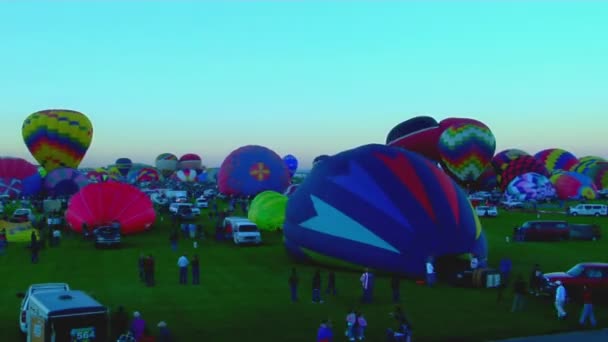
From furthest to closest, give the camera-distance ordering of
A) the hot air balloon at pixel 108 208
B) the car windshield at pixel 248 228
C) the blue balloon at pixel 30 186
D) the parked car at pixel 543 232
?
1. the blue balloon at pixel 30 186
2. the parked car at pixel 543 232
3. the hot air balloon at pixel 108 208
4. the car windshield at pixel 248 228

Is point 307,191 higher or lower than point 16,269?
higher

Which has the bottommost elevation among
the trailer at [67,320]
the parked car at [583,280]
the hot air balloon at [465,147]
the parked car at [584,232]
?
the parked car at [584,232]

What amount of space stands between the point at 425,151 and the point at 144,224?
37.1 m

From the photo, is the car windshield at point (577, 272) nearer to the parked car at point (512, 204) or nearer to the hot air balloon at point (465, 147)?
the parked car at point (512, 204)

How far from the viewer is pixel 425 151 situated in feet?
216

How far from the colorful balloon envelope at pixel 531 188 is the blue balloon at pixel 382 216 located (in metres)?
44.8

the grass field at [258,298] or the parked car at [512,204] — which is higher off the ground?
the grass field at [258,298]

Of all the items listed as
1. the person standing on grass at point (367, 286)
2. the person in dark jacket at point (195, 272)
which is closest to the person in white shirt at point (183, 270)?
the person in dark jacket at point (195, 272)

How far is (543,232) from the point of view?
35375 mm

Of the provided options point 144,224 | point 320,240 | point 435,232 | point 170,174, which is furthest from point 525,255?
point 170,174

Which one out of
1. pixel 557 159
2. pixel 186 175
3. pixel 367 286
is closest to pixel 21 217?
pixel 367 286

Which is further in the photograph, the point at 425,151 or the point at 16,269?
the point at 425,151

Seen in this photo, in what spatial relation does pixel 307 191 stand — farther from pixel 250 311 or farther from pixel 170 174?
pixel 170 174

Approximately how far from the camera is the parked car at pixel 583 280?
1889cm
